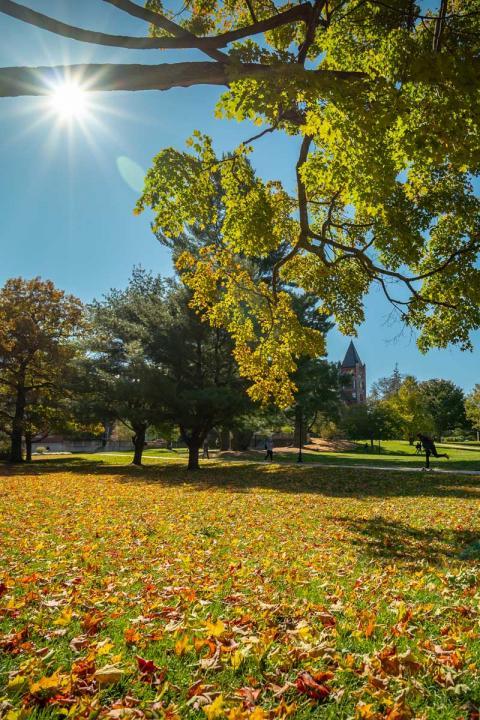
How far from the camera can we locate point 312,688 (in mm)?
2615

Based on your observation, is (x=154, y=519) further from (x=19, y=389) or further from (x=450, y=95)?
(x=19, y=389)

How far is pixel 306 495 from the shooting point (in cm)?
1280

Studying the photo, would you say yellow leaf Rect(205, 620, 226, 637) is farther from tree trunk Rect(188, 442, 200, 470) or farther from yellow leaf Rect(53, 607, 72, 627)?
tree trunk Rect(188, 442, 200, 470)

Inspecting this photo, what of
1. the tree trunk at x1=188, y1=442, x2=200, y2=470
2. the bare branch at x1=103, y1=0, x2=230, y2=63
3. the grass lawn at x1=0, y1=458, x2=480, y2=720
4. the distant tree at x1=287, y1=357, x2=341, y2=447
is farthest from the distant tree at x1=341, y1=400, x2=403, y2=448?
the bare branch at x1=103, y1=0, x2=230, y2=63

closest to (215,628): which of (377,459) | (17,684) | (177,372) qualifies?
(17,684)

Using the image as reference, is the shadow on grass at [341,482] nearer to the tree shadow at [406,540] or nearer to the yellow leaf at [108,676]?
the tree shadow at [406,540]

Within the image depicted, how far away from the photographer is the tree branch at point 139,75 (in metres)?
3.74

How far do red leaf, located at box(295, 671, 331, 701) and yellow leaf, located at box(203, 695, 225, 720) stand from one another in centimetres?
52

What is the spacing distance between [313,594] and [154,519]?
4.95m

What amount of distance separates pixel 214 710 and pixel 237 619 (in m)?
1.25

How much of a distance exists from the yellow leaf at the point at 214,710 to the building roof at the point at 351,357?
101 m

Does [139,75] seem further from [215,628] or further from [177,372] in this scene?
[177,372]

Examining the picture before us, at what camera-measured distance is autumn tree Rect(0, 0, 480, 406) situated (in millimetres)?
4934

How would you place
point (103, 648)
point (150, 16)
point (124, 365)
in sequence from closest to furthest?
point (103, 648) < point (150, 16) < point (124, 365)
